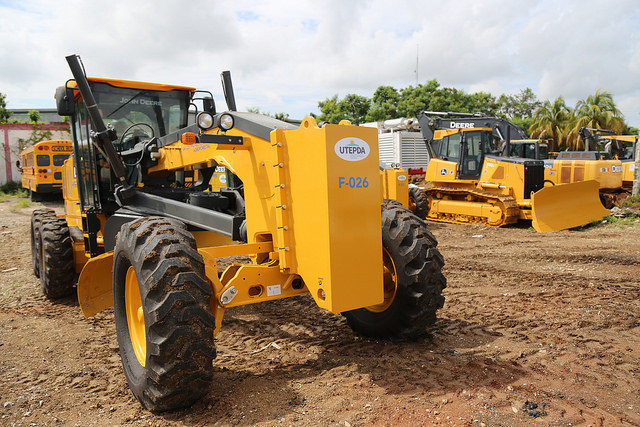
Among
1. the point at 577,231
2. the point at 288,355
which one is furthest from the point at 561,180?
the point at 288,355

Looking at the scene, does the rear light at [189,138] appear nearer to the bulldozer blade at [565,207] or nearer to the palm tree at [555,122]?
the bulldozer blade at [565,207]

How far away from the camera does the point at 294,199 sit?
3.51 m

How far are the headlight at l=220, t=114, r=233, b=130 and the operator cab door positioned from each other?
10713 millimetres

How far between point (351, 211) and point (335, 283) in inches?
19.8

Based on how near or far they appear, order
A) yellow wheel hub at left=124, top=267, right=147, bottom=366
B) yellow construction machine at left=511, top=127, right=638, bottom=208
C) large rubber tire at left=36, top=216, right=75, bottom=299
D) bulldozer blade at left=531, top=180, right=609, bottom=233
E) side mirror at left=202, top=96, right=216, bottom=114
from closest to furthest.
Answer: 1. yellow wheel hub at left=124, top=267, right=147, bottom=366
2. large rubber tire at left=36, top=216, right=75, bottom=299
3. side mirror at left=202, top=96, right=216, bottom=114
4. bulldozer blade at left=531, top=180, right=609, bottom=233
5. yellow construction machine at left=511, top=127, right=638, bottom=208

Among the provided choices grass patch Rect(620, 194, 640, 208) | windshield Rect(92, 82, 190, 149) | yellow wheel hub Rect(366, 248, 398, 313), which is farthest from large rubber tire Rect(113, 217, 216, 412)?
grass patch Rect(620, 194, 640, 208)

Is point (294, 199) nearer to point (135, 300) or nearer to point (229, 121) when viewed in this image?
point (229, 121)

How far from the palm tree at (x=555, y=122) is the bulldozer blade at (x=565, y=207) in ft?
73.8

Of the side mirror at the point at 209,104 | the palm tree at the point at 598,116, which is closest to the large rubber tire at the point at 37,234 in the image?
the side mirror at the point at 209,104

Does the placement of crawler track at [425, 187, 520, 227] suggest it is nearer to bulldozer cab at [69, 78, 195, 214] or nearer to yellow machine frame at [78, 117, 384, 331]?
bulldozer cab at [69, 78, 195, 214]

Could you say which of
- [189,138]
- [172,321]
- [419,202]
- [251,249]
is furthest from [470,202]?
[172,321]

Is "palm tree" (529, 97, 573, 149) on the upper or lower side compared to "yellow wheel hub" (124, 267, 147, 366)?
upper

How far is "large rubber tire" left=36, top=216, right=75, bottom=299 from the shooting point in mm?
6113

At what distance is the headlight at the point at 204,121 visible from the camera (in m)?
3.96
